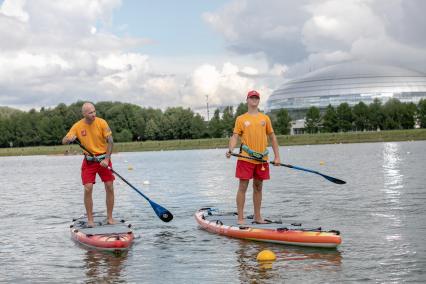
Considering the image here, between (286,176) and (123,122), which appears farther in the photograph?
(123,122)

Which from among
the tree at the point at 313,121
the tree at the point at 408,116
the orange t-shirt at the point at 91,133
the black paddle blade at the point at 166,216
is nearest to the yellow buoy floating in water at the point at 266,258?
the black paddle blade at the point at 166,216

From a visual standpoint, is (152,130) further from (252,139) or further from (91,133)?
(252,139)

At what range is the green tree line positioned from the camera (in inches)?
4936

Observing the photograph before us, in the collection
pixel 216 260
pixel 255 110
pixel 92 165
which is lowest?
pixel 216 260

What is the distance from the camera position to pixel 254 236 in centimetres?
1238

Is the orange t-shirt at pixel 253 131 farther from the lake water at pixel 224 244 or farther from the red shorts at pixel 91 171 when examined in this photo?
the red shorts at pixel 91 171

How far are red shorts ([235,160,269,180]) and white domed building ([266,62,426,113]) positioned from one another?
169 metres

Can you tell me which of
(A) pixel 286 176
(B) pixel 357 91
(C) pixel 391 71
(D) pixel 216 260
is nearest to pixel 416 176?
(A) pixel 286 176

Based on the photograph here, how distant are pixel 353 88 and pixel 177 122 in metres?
65.4

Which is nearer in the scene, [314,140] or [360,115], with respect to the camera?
[314,140]

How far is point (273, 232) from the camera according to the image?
1203cm

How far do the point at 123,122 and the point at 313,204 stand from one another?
133906mm

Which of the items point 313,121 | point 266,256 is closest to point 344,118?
point 313,121

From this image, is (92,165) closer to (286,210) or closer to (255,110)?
(255,110)
